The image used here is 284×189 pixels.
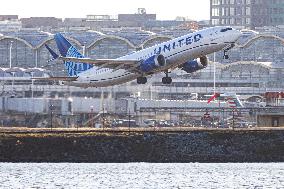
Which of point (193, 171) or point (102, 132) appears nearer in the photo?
point (193, 171)

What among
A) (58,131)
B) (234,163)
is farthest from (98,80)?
(234,163)

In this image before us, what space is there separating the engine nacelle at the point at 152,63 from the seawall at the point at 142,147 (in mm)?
13817

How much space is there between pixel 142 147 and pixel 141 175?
53.9 ft

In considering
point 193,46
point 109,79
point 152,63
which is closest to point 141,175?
point 193,46

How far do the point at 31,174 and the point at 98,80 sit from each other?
44027 millimetres

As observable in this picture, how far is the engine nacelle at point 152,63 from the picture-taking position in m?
138

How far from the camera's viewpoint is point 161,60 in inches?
5433

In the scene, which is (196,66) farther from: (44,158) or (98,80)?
(44,158)

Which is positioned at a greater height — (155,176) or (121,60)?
(121,60)

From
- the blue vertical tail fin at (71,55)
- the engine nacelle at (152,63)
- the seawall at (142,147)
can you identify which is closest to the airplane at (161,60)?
the engine nacelle at (152,63)

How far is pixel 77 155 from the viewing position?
123125 millimetres

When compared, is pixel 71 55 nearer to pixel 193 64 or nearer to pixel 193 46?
pixel 193 64

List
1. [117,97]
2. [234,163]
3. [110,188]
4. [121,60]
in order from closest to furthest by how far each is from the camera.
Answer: [110,188], [234,163], [121,60], [117,97]

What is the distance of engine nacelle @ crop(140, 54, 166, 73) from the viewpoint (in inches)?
5433
